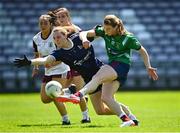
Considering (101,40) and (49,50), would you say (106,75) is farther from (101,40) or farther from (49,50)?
(101,40)

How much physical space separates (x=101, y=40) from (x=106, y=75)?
19.6 metres

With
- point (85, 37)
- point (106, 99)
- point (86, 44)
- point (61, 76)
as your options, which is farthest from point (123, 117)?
point (61, 76)

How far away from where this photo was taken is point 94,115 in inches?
711

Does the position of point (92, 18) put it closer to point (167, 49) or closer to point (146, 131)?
point (167, 49)

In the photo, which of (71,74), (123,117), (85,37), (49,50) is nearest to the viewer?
(123,117)

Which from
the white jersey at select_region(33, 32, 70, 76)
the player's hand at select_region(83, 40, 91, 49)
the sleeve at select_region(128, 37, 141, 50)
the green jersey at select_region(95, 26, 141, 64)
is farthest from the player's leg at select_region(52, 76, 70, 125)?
the sleeve at select_region(128, 37, 141, 50)

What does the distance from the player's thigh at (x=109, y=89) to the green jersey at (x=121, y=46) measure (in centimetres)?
41

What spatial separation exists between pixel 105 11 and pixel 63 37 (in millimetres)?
20681

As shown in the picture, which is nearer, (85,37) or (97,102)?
(85,37)

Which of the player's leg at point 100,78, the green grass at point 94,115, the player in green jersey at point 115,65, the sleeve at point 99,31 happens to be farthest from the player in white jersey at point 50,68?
the player's leg at point 100,78

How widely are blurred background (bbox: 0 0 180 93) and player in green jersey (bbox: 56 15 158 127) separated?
16994mm

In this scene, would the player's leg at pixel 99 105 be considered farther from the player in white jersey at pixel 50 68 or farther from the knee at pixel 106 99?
the player in white jersey at pixel 50 68

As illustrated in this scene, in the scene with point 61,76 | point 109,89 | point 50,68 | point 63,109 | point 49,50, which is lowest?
point 63,109

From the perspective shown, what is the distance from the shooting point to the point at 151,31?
3278 cm
